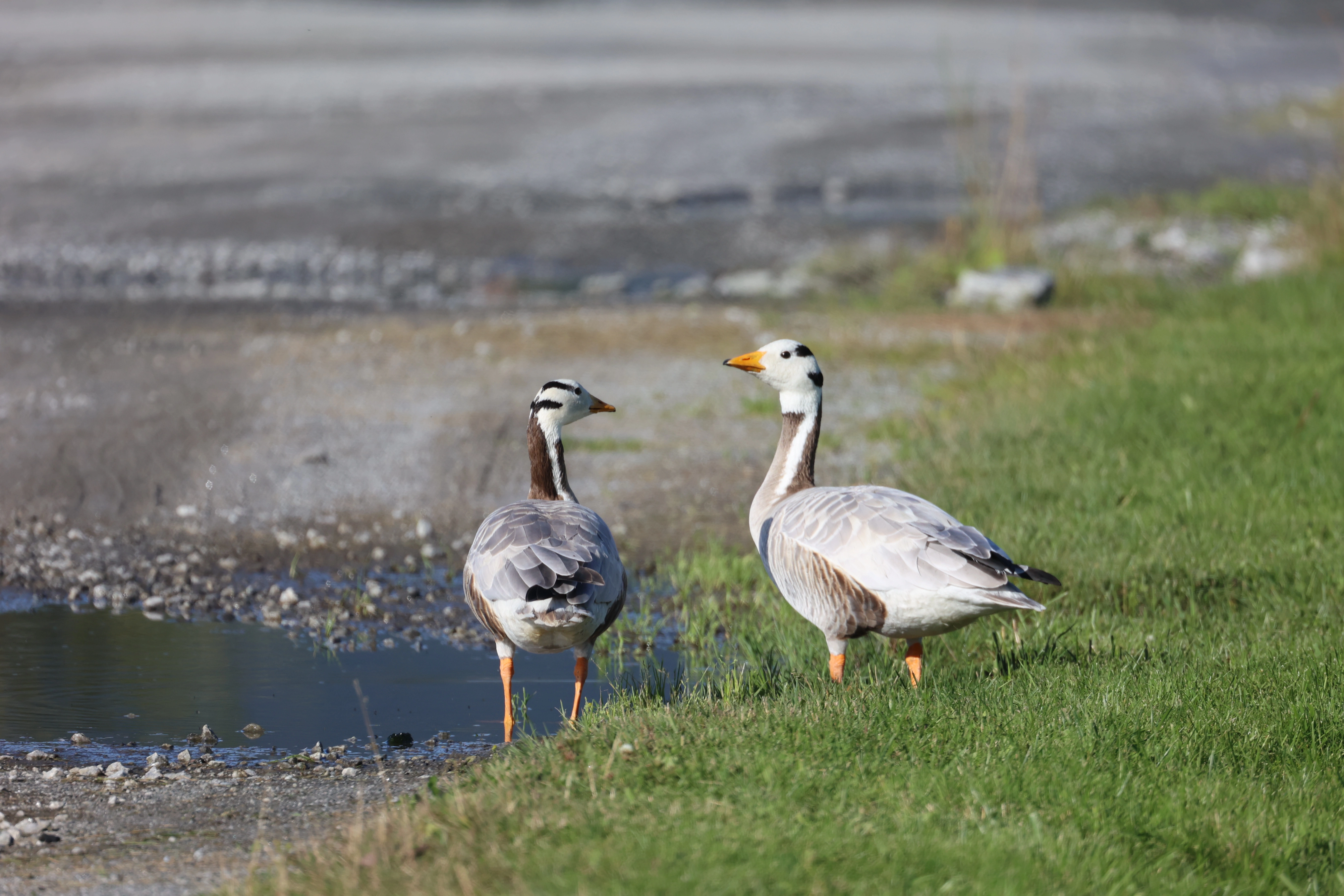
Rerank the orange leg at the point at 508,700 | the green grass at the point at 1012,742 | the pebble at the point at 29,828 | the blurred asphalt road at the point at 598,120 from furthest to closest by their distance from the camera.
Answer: the blurred asphalt road at the point at 598,120 → the orange leg at the point at 508,700 → the pebble at the point at 29,828 → the green grass at the point at 1012,742

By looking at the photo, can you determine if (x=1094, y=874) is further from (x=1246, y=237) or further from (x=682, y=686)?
(x=1246, y=237)

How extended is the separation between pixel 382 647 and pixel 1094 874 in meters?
4.32

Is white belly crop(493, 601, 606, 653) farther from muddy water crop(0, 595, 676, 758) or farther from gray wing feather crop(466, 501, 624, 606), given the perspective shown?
muddy water crop(0, 595, 676, 758)

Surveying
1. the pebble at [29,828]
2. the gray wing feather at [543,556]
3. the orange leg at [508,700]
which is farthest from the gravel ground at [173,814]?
the gray wing feather at [543,556]

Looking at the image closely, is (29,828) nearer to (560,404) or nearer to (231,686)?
(231,686)

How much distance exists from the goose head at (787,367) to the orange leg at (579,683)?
5.69ft

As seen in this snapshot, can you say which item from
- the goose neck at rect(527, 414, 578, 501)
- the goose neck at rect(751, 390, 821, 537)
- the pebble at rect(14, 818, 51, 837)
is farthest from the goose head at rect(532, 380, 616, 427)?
the pebble at rect(14, 818, 51, 837)

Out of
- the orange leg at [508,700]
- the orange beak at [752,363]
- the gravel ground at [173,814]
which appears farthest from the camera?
the orange beak at [752,363]

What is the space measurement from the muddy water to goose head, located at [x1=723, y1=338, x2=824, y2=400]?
1640 mm

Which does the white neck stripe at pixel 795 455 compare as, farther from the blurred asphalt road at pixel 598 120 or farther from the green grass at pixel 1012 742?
the blurred asphalt road at pixel 598 120

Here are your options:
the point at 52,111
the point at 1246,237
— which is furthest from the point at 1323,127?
the point at 52,111

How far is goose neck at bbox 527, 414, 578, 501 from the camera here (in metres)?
7.33

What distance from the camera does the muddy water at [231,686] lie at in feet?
21.2

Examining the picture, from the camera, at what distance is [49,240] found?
20.1 meters
